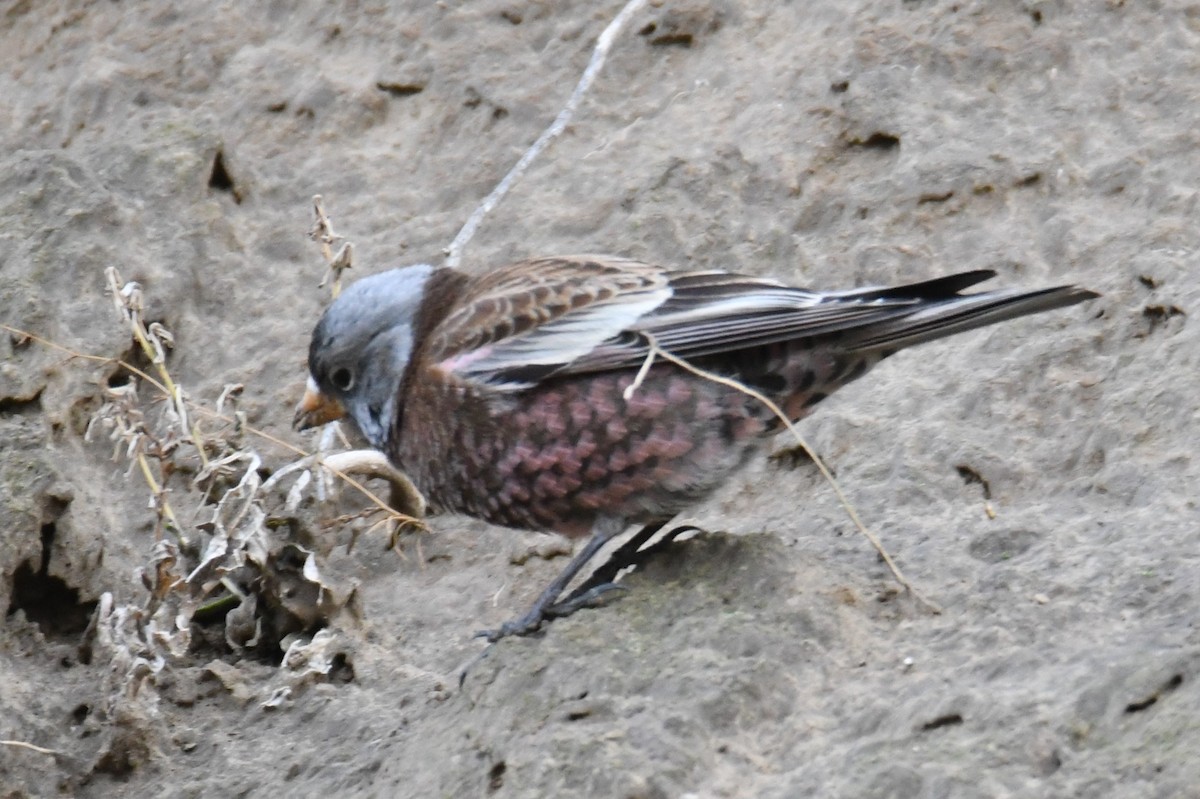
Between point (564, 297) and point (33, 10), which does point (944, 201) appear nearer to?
point (564, 297)

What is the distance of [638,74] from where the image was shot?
7.41m

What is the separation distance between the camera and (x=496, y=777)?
404 cm

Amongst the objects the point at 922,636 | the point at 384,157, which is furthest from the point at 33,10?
the point at 922,636

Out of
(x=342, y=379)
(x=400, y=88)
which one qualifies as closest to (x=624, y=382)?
(x=342, y=379)

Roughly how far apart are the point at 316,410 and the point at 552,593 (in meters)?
1.23

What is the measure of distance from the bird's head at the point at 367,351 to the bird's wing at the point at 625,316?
22 centimetres

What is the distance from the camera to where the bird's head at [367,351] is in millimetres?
5297

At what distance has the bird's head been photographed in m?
5.30

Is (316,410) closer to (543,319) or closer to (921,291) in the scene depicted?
(543,319)

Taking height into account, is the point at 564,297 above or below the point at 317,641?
above

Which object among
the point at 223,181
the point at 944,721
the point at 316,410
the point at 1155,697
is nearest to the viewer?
the point at 1155,697

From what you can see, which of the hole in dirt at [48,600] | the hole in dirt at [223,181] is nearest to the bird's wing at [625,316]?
the hole in dirt at [48,600]

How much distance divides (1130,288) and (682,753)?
2.59 metres

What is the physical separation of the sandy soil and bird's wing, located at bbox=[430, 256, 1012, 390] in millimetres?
568
